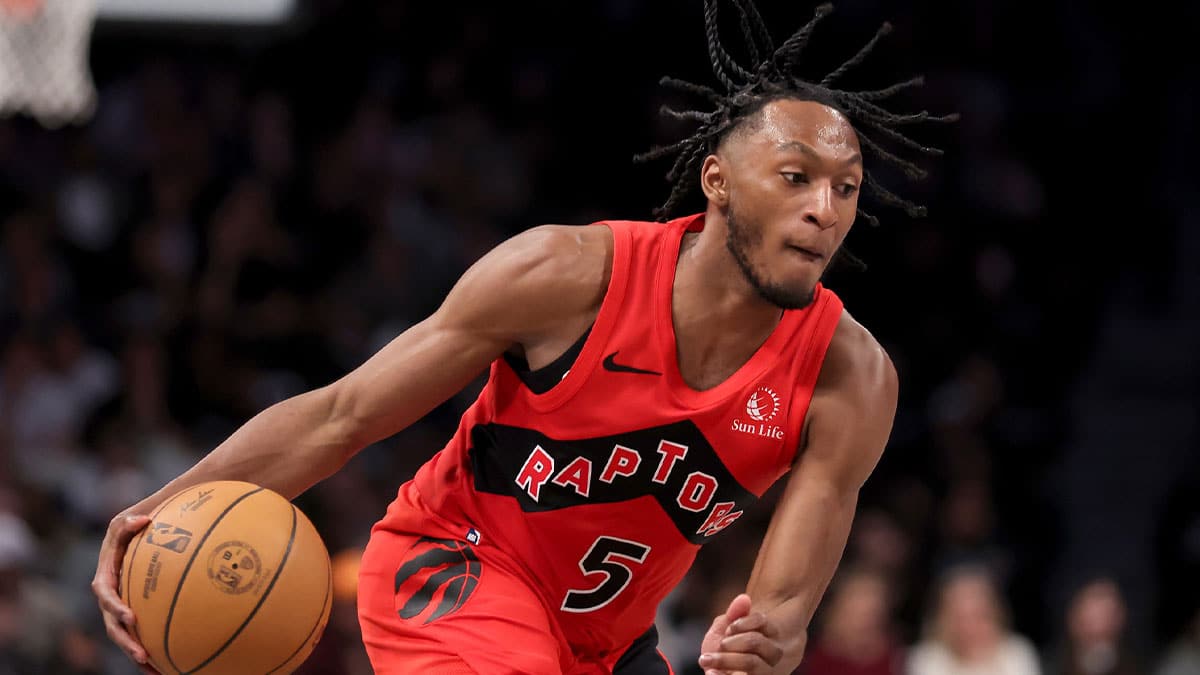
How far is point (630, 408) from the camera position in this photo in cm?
392

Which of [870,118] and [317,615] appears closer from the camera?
[317,615]

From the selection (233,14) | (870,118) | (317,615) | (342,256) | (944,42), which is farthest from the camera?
(944,42)

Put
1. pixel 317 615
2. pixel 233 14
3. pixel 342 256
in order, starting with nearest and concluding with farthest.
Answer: pixel 317 615, pixel 233 14, pixel 342 256

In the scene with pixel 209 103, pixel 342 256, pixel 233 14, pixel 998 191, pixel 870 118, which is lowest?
pixel 998 191

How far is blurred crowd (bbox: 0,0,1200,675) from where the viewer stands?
27.7 feet

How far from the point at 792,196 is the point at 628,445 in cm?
72

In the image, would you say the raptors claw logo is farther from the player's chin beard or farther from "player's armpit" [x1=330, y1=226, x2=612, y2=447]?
the player's chin beard

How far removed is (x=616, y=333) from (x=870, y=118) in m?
0.87

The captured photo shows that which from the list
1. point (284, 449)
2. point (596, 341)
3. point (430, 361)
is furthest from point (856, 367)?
point (284, 449)

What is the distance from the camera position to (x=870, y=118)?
13.5 feet

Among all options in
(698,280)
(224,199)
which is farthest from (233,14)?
(698,280)

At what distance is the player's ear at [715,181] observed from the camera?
401 centimetres

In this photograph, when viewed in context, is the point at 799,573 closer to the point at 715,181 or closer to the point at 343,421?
the point at 715,181

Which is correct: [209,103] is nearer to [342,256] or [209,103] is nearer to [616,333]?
[342,256]
